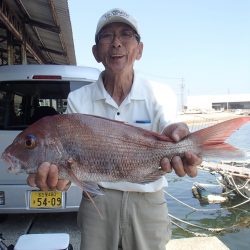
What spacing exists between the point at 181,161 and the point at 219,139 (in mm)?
259

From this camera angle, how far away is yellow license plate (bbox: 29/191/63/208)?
5570 millimetres

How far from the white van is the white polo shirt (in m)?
2.98

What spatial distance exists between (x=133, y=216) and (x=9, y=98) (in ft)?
12.7

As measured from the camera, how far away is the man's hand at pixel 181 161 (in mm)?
2328

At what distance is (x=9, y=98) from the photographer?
600 cm

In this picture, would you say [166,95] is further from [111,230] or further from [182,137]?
[111,230]

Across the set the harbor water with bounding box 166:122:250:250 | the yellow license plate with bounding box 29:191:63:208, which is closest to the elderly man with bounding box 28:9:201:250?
the yellow license plate with bounding box 29:191:63:208

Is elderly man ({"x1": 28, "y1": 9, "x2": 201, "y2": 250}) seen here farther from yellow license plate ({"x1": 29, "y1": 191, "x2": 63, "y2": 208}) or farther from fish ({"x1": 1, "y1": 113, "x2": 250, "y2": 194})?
yellow license plate ({"x1": 29, "y1": 191, "x2": 63, "y2": 208})

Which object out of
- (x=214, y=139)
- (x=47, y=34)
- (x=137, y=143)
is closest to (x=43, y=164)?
(x=137, y=143)

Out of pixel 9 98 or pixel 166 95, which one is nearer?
pixel 166 95

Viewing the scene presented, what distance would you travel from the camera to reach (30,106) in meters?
6.26

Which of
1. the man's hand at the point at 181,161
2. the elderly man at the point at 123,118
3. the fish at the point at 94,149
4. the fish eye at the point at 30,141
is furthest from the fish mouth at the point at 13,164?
the man's hand at the point at 181,161

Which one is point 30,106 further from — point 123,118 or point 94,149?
point 94,149

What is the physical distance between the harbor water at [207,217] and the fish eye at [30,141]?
7.32 meters
